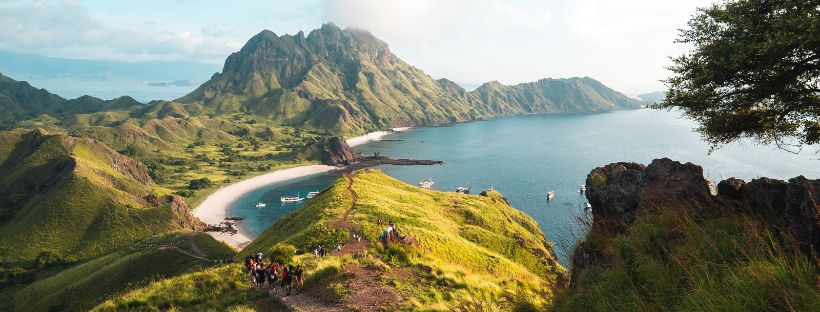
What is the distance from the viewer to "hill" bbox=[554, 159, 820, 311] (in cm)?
793

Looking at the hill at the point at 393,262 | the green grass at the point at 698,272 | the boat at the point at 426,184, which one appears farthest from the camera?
the boat at the point at 426,184

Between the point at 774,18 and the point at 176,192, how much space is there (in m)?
200

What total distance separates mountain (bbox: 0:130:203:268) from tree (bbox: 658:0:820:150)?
12288cm

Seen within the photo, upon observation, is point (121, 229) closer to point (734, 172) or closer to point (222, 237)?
point (222, 237)

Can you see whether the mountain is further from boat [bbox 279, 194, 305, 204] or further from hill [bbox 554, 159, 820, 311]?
hill [bbox 554, 159, 820, 311]

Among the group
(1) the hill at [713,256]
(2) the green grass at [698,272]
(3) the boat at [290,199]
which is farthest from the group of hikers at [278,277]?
(3) the boat at [290,199]

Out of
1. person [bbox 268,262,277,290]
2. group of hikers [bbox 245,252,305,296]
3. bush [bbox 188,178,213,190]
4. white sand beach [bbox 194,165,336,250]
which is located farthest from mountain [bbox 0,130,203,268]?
person [bbox 268,262,277,290]

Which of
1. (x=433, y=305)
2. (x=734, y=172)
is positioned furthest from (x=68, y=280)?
(x=734, y=172)

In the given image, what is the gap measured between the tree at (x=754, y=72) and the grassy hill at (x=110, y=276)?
6061 cm

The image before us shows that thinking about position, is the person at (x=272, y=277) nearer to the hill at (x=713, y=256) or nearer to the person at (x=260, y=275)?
the person at (x=260, y=275)

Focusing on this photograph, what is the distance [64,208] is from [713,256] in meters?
148

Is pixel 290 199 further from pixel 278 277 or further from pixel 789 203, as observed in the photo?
pixel 789 203

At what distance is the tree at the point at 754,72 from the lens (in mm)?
16453

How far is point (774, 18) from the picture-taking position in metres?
17.2
